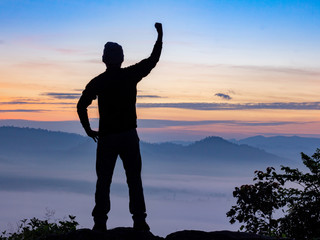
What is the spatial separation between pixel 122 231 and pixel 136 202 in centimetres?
62

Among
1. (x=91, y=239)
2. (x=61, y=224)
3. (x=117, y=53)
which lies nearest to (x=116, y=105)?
(x=117, y=53)

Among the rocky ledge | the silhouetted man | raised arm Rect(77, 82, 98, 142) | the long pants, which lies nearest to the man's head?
the silhouetted man

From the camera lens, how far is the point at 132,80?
9.52 m

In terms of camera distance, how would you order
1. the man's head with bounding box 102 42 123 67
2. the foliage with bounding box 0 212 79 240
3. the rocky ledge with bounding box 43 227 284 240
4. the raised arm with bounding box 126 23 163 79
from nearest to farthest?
the rocky ledge with bounding box 43 227 284 240, the man's head with bounding box 102 42 123 67, the raised arm with bounding box 126 23 163 79, the foliage with bounding box 0 212 79 240

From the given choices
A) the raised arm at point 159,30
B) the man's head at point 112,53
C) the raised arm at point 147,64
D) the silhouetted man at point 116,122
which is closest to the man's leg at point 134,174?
the silhouetted man at point 116,122

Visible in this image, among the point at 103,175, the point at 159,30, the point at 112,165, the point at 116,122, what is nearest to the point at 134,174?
the point at 112,165

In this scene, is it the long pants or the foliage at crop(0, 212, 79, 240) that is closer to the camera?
the long pants

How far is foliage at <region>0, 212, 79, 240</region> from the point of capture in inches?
450

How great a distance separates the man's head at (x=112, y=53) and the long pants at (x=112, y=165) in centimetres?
137

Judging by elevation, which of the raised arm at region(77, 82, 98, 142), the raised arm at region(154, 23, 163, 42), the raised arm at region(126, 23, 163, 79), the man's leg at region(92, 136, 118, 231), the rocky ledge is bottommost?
the rocky ledge

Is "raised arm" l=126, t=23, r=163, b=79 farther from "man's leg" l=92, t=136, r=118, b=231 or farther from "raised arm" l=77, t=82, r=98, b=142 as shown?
"man's leg" l=92, t=136, r=118, b=231

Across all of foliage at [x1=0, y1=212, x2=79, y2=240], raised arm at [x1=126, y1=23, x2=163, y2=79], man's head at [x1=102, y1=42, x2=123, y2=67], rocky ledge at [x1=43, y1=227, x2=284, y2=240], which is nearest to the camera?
rocky ledge at [x1=43, y1=227, x2=284, y2=240]

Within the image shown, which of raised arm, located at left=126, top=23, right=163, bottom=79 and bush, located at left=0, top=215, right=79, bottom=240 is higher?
raised arm, located at left=126, top=23, right=163, bottom=79

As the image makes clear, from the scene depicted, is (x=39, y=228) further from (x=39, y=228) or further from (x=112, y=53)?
(x=112, y=53)
